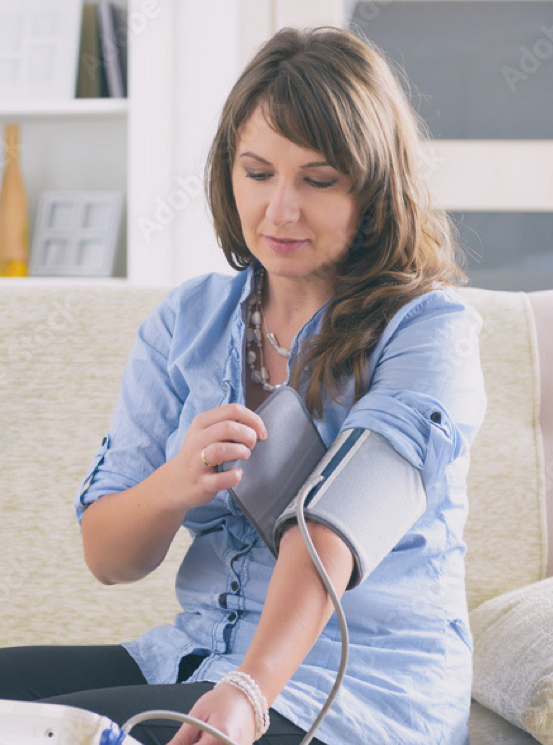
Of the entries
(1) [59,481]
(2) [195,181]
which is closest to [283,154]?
(1) [59,481]

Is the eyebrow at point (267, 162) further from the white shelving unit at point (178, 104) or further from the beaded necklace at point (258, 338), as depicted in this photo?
the white shelving unit at point (178, 104)

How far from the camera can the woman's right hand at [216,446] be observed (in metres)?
0.80

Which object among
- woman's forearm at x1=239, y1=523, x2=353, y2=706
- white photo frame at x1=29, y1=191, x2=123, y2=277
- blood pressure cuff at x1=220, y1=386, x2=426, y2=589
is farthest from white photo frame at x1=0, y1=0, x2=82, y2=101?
woman's forearm at x1=239, y1=523, x2=353, y2=706

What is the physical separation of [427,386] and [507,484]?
567 mm

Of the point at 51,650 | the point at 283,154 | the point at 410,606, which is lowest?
the point at 51,650

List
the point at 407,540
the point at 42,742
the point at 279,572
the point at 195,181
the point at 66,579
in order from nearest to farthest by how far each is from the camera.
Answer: the point at 42,742, the point at 279,572, the point at 407,540, the point at 66,579, the point at 195,181

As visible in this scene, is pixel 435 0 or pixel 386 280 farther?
pixel 435 0

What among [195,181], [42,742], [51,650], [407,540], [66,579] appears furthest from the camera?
[195,181]

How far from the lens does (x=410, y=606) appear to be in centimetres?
93

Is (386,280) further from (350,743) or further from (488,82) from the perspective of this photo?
(488,82)

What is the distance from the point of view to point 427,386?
88 centimetres

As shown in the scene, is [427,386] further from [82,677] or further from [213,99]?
[213,99]

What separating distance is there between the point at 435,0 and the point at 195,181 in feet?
2.55

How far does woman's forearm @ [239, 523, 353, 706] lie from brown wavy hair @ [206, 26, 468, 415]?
0.22 m
